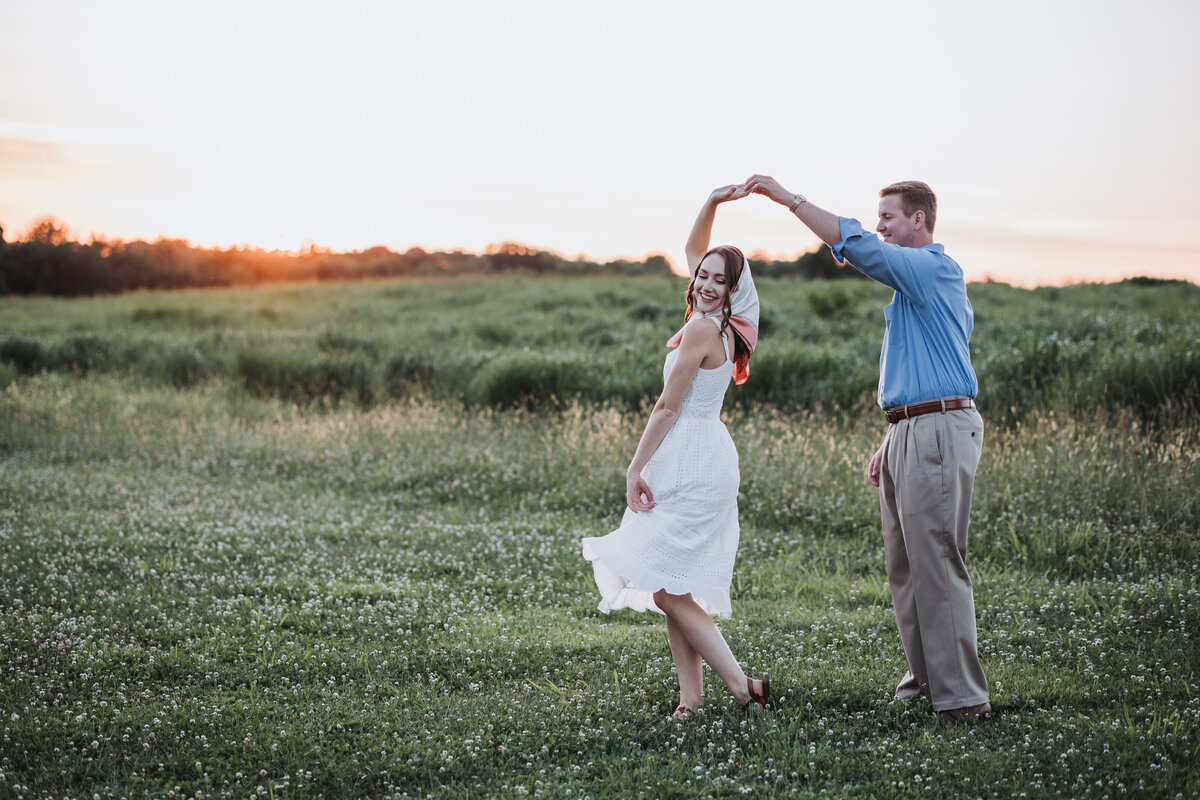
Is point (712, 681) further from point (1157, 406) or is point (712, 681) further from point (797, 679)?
point (1157, 406)

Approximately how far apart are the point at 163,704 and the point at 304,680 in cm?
79

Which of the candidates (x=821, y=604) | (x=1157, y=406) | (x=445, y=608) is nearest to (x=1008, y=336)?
(x=1157, y=406)

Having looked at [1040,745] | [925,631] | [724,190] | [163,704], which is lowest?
[163,704]

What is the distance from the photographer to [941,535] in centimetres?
454

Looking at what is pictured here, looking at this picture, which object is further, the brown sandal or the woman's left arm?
the brown sandal

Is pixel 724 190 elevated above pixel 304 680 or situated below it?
above

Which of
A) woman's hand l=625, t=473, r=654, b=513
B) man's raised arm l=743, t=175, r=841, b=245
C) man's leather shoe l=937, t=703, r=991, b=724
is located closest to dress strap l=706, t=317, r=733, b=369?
man's raised arm l=743, t=175, r=841, b=245

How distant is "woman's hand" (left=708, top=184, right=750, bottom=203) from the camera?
4.51m

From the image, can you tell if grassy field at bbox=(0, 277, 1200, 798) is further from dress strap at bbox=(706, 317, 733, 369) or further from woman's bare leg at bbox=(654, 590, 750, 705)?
dress strap at bbox=(706, 317, 733, 369)

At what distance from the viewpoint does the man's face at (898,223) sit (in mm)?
4555

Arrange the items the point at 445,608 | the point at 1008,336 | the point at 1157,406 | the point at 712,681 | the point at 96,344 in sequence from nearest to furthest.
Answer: the point at 712,681
the point at 445,608
the point at 1157,406
the point at 1008,336
the point at 96,344

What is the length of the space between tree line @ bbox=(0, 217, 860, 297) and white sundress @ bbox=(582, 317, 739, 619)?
39702mm

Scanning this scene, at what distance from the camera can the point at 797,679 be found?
207 inches

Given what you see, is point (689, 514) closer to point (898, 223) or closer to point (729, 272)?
point (729, 272)
